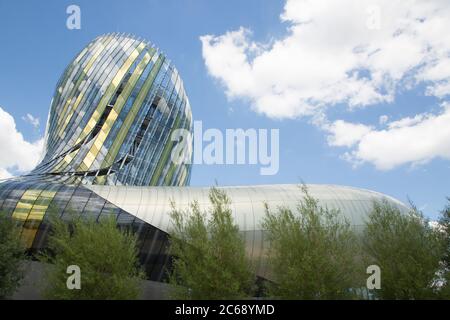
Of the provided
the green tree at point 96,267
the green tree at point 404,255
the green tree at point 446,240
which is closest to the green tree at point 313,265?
the green tree at point 404,255

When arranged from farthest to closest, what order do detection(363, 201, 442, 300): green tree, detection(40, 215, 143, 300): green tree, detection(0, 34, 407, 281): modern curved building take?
detection(0, 34, 407, 281): modern curved building < detection(363, 201, 442, 300): green tree < detection(40, 215, 143, 300): green tree

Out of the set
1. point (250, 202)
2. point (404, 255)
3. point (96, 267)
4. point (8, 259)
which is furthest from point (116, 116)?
point (404, 255)

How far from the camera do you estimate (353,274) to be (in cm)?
1948

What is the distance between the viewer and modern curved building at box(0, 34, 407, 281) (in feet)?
87.5

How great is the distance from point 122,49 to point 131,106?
9.81 m

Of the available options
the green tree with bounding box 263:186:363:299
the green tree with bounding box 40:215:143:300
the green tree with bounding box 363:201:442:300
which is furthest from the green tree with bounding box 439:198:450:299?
the green tree with bounding box 40:215:143:300

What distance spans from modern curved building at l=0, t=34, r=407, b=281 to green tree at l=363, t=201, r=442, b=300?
545cm

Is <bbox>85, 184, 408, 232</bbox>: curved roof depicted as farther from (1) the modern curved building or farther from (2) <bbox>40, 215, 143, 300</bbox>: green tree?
(2) <bbox>40, 215, 143, 300</bbox>: green tree

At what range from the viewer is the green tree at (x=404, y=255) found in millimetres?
19594

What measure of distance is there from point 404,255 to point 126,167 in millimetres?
33668

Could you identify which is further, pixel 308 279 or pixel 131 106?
pixel 131 106
